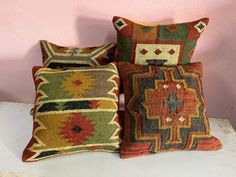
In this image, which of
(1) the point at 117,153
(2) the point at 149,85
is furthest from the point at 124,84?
(1) the point at 117,153

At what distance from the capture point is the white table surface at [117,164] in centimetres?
113

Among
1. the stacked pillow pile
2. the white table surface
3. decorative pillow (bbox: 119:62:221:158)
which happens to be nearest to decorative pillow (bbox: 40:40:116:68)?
the stacked pillow pile

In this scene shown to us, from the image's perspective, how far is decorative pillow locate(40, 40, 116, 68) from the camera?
1.34 m

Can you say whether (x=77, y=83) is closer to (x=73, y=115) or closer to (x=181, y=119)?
(x=73, y=115)

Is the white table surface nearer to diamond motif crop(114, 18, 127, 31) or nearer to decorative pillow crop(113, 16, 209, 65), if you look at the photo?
decorative pillow crop(113, 16, 209, 65)

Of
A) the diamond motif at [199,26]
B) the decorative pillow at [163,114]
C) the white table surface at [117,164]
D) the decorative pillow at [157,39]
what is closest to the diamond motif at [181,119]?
the decorative pillow at [163,114]

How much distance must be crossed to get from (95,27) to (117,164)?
0.64 meters

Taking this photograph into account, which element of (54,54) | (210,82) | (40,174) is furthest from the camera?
(210,82)

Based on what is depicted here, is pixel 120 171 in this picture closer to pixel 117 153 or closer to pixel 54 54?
pixel 117 153

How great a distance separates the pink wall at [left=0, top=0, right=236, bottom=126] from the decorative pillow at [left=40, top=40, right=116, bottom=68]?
0.09 m

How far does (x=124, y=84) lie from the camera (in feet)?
4.17

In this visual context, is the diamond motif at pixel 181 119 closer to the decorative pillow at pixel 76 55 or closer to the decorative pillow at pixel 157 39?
the decorative pillow at pixel 157 39

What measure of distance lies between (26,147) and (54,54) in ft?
1.41

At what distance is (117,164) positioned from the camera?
1.18m
